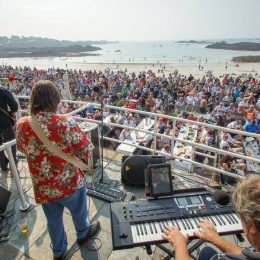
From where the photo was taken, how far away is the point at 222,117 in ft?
34.0

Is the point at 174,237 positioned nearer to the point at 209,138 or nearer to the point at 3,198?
the point at 3,198

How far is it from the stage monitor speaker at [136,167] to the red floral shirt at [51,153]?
139cm

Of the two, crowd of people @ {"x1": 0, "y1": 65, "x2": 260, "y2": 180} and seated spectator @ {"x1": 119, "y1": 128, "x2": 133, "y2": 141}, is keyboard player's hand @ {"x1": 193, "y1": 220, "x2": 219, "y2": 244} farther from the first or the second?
seated spectator @ {"x1": 119, "y1": 128, "x2": 133, "y2": 141}

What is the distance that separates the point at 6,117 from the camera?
354 cm

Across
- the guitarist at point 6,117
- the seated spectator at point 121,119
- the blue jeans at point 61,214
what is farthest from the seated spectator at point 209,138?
the guitarist at point 6,117

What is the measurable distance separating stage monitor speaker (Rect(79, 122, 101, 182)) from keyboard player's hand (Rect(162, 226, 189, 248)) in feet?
6.99

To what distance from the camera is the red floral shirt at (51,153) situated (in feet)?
5.39

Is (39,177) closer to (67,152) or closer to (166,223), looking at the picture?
(67,152)

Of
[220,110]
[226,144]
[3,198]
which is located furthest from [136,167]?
[220,110]

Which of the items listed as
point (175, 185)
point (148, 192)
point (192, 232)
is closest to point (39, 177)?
point (148, 192)

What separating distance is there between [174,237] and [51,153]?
49.1 inches

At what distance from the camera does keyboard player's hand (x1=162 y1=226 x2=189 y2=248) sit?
1.51m

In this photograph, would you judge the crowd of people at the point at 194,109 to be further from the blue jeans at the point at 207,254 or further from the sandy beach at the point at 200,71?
the sandy beach at the point at 200,71

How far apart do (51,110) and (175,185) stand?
8.35ft
